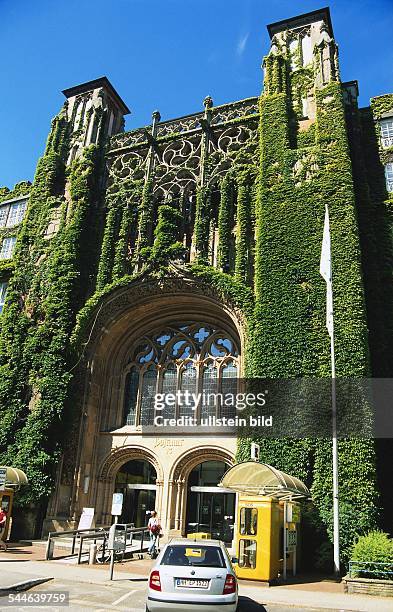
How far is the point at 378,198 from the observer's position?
890 inches

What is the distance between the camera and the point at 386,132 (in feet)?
79.9

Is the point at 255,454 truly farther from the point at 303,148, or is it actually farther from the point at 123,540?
the point at 303,148

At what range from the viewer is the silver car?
25.0 ft

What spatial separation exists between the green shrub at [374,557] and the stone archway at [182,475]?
8153mm

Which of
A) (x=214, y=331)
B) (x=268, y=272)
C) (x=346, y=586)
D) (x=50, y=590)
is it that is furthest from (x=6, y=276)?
(x=346, y=586)

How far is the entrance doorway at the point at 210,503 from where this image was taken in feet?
66.4

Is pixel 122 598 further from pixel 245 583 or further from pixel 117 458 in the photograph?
pixel 117 458

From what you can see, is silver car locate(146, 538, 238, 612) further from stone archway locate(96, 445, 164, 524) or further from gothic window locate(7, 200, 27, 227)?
gothic window locate(7, 200, 27, 227)

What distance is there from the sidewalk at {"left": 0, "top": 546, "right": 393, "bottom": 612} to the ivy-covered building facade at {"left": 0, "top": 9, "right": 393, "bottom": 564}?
181 inches

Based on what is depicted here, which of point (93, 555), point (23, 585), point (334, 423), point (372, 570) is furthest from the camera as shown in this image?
point (334, 423)

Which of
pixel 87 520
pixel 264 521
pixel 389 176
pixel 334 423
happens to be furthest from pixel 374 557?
pixel 389 176

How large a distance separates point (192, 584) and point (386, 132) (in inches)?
901

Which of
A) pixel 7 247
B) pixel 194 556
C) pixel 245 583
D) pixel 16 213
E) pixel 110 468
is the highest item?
pixel 16 213

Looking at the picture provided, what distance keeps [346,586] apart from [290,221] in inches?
530
